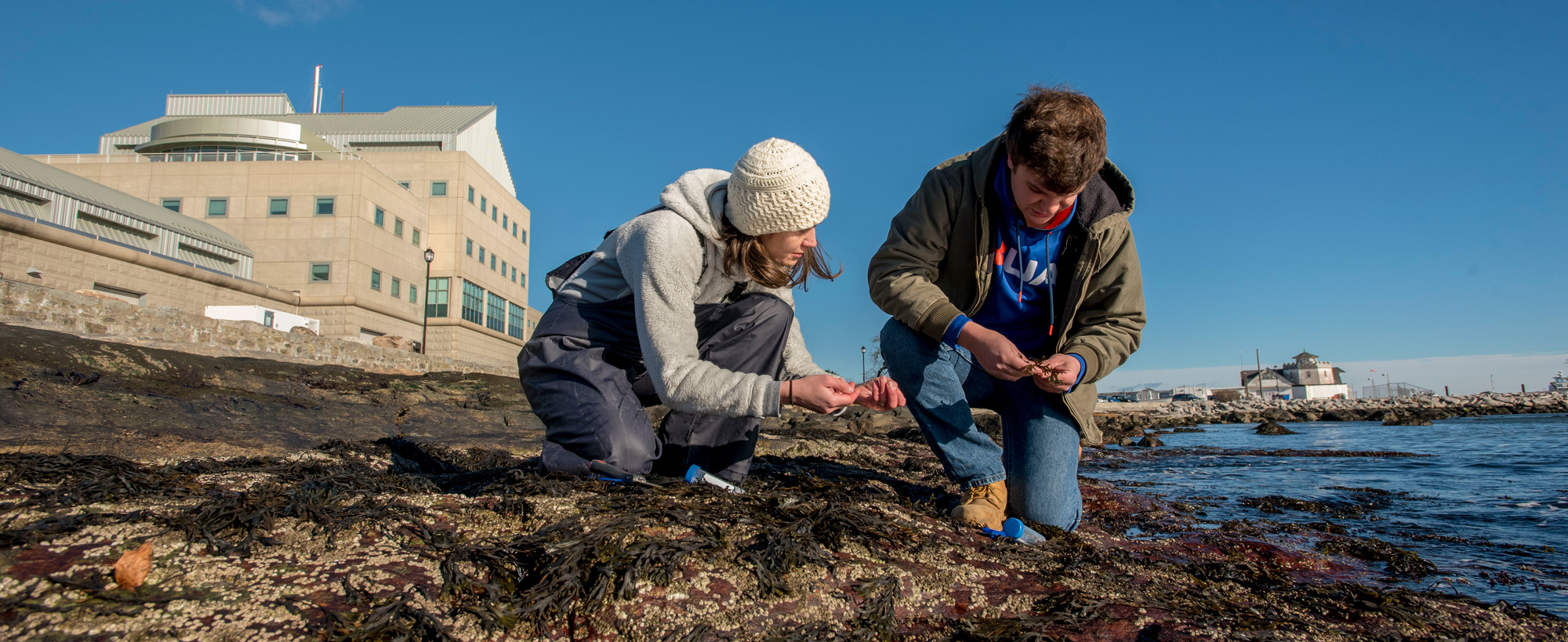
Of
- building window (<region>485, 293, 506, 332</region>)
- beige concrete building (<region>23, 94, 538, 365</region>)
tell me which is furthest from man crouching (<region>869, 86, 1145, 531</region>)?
building window (<region>485, 293, 506, 332</region>)

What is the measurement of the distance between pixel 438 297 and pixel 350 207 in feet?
22.2

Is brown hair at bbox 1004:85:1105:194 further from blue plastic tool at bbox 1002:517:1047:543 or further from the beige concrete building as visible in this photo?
the beige concrete building

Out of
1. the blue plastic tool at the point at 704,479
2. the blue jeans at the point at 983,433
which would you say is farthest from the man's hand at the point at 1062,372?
the blue plastic tool at the point at 704,479

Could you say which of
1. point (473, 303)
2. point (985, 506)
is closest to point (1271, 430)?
point (985, 506)

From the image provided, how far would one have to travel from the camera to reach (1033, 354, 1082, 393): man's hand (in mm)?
2619

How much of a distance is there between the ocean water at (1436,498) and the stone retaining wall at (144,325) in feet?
37.4

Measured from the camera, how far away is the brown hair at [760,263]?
8.68ft

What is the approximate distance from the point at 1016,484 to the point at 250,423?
4.60 m

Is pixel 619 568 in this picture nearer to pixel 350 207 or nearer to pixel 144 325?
pixel 144 325

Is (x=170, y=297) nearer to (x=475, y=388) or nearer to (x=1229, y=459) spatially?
(x=475, y=388)

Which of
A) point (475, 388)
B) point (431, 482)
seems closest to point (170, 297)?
point (475, 388)

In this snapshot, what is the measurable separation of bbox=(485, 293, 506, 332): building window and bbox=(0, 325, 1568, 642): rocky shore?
38.7 meters

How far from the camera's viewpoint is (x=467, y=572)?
5.30 feet

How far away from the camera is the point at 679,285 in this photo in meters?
2.44
